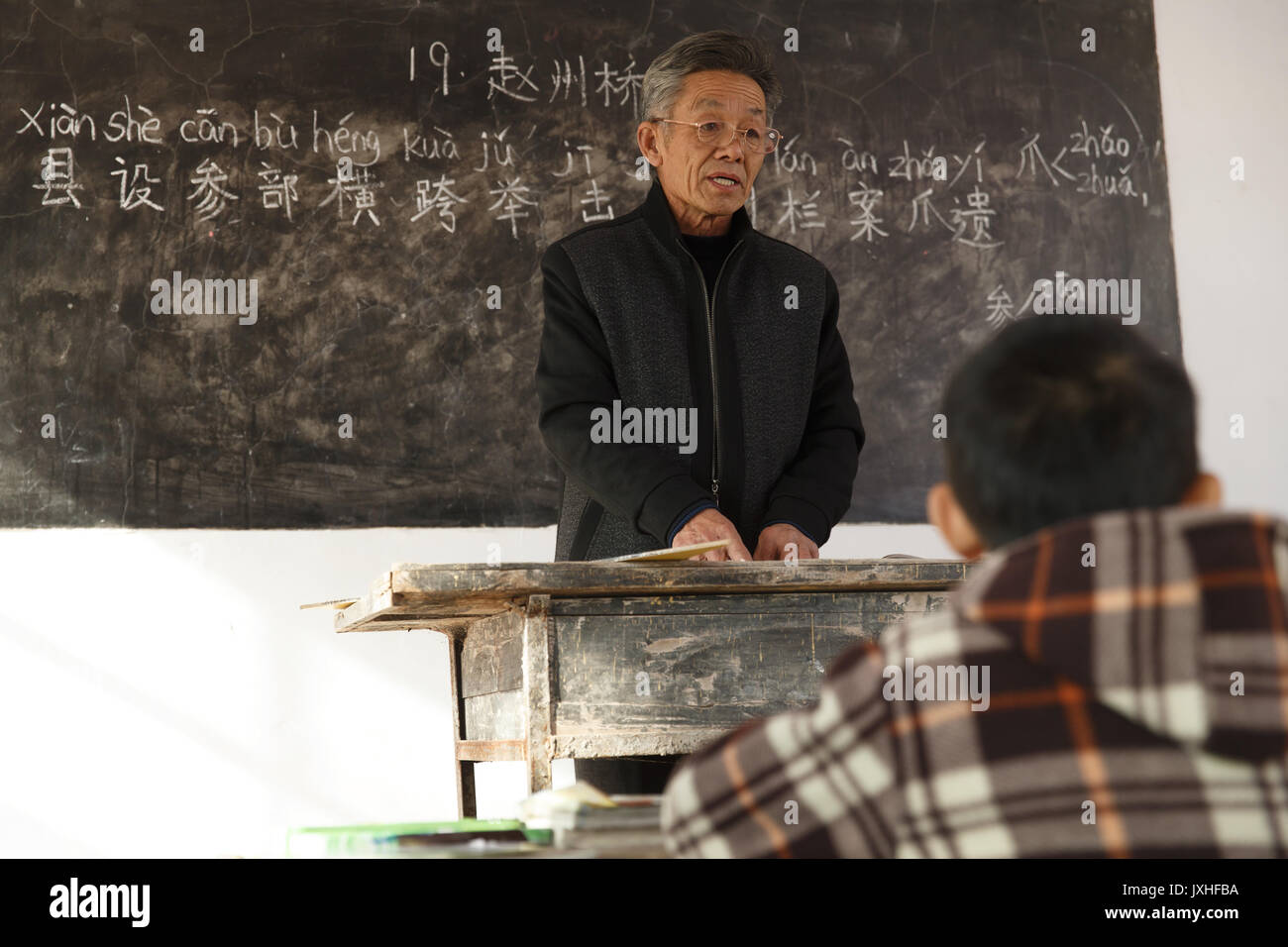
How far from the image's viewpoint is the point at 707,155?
7.39 feet

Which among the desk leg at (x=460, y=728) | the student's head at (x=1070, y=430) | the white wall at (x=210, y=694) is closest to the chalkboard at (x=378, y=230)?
the white wall at (x=210, y=694)

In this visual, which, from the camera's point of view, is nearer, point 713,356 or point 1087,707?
point 1087,707

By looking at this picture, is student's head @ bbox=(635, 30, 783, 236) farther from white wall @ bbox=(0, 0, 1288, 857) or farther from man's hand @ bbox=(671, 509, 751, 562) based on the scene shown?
white wall @ bbox=(0, 0, 1288, 857)

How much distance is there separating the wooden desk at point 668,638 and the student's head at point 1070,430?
2.56 ft

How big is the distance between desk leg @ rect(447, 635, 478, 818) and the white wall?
3.37 feet

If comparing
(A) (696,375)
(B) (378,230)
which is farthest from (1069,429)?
(B) (378,230)

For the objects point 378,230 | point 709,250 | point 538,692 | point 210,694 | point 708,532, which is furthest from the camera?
point 378,230

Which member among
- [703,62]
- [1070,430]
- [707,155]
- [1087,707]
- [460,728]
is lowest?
[460,728]

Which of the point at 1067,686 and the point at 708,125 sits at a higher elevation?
the point at 708,125

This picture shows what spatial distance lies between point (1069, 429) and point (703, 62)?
1686 millimetres

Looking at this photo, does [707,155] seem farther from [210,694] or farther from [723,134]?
[210,694]

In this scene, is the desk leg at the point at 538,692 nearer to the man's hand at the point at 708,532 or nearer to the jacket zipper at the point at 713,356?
the man's hand at the point at 708,532

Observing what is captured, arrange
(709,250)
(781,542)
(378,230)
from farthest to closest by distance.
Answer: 1. (378,230)
2. (709,250)
3. (781,542)

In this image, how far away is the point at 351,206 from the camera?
3.40 meters
